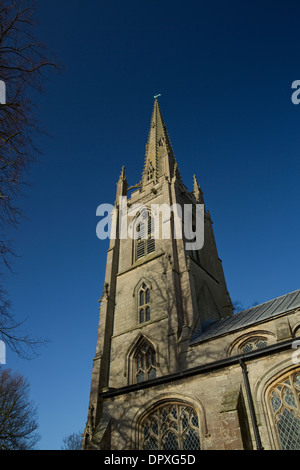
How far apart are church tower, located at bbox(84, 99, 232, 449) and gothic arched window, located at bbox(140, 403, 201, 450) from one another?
2.42ft

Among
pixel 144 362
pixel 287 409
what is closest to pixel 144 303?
pixel 144 362

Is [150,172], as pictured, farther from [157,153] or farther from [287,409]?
[287,409]

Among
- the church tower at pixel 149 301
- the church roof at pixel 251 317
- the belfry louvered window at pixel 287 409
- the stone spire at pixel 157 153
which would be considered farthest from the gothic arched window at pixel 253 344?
the stone spire at pixel 157 153

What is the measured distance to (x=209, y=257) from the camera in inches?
1040

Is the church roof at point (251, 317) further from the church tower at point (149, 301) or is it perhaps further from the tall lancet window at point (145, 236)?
the tall lancet window at point (145, 236)

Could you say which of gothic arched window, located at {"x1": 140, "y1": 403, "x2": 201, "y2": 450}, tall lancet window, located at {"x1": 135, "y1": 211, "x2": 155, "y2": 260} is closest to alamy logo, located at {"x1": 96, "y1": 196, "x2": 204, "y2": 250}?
tall lancet window, located at {"x1": 135, "y1": 211, "x2": 155, "y2": 260}

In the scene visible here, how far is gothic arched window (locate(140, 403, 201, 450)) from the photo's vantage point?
10.5 m

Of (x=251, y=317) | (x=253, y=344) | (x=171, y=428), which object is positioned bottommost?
(x=171, y=428)

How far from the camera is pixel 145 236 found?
25.3 meters

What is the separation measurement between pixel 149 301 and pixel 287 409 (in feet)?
39.2

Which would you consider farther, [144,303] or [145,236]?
[145,236]
